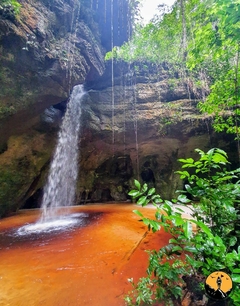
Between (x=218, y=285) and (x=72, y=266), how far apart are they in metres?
1.96

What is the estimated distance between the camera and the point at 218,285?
86 centimetres

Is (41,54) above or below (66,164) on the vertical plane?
above

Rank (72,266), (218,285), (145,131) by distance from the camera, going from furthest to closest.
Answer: (145,131)
(72,266)
(218,285)

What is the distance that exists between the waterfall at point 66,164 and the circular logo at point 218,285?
7850 mm

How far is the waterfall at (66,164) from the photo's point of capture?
8.30 metres

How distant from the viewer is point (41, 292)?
67.2 inches

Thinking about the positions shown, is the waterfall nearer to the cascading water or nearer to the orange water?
the cascading water

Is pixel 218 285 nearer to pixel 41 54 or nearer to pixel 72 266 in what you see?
pixel 72 266

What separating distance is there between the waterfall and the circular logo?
7.85 metres

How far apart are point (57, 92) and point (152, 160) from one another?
660cm

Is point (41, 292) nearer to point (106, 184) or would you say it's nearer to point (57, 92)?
point (57, 92)

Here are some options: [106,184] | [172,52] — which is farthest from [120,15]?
[106,184]

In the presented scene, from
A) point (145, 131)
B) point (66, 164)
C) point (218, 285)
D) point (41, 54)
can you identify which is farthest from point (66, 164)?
point (218, 285)

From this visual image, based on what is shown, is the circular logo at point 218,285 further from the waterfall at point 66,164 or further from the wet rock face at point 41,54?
the waterfall at point 66,164
